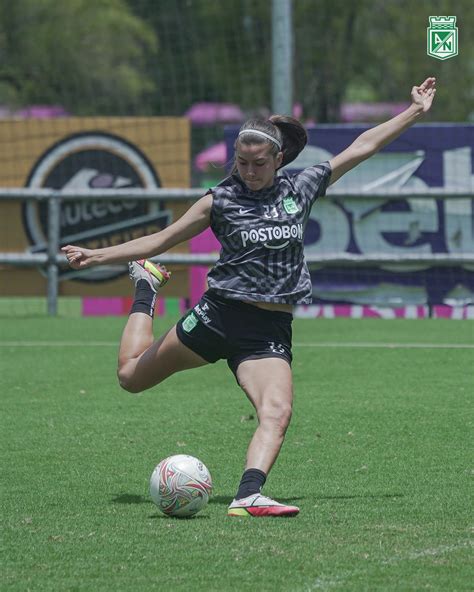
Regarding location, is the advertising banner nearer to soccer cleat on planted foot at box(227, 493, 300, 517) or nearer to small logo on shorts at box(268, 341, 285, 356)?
small logo on shorts at box(268, 341, 285, 356)

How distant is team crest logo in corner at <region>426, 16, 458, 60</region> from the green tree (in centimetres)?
2127

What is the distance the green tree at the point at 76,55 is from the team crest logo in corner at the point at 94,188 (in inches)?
430

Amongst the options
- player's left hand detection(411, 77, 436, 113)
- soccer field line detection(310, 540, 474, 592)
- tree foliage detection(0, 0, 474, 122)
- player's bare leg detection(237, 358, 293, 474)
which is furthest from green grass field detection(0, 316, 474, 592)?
tree foliage detection(0, 0, 474, 122)

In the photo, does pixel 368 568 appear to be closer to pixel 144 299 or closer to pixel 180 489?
pixel 180 489

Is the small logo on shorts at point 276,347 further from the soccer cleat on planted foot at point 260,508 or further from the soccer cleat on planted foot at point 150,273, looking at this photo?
the soccer cleat on planted foot at point 150,273

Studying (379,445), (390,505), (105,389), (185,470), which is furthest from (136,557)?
(105,389)

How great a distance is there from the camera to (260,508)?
5.93 meters

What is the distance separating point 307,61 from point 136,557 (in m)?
23.0

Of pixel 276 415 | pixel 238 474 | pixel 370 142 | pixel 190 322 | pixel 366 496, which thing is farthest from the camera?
pixel 238 474

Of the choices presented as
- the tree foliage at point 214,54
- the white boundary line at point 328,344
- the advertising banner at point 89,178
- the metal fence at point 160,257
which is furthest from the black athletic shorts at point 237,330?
the tree foliage at point 214,54

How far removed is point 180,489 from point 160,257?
1036cm

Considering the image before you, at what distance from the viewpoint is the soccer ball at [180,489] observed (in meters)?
6.04

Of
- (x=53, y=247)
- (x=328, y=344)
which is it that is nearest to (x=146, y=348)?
(x=328, y=344)

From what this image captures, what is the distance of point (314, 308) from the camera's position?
16.1 m
